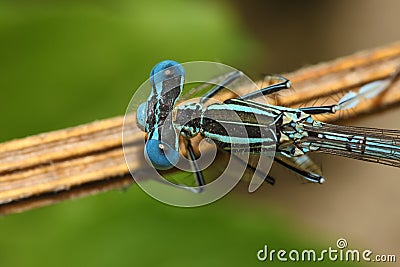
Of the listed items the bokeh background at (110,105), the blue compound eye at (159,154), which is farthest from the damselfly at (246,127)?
the bokeh background at (110,105)

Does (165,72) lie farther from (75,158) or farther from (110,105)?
(110,105)

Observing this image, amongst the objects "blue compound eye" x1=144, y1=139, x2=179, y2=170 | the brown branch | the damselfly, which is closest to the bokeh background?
the damselfly

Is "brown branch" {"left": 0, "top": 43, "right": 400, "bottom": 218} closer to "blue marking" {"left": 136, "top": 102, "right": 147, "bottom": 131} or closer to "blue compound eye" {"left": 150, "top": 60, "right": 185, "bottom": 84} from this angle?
"blue marking" {"left": 136, "top": 102, "right": 147, "bottom": 131}

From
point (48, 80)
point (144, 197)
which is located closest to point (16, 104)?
point (48, 80)

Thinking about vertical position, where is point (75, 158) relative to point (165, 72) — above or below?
below

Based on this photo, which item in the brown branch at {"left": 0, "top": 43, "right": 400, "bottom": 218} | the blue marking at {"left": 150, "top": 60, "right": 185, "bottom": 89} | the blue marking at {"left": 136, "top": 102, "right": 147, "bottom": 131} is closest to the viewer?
the brown branch at {"left": 0, "top": 43, "right": 400, "bottom": 218}

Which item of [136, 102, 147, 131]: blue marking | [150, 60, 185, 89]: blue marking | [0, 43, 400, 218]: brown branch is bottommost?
[0, 43, 400, 218]: brown branch

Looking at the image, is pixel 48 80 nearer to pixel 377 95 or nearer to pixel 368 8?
pixel 377 95

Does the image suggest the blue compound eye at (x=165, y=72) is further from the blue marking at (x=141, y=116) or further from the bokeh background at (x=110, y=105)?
the bokeh background at (x=110, y=105)

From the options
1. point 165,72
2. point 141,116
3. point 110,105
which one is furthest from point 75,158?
point 110,105
